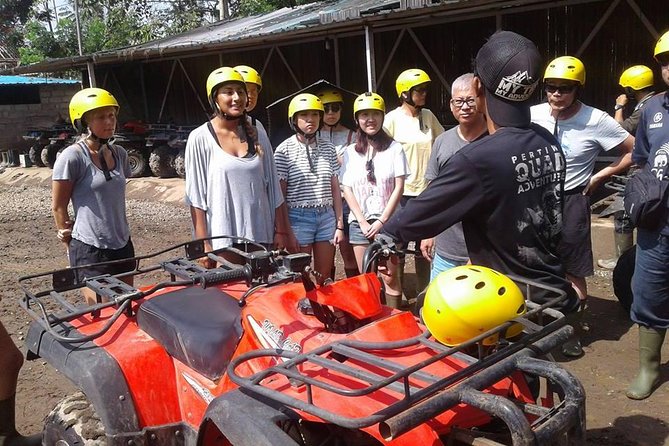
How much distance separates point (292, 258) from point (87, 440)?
46.9 inches

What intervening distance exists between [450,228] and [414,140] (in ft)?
6.20

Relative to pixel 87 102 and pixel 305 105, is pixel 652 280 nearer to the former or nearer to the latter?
pixel 305 105

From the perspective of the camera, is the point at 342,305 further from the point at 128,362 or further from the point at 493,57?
the point at 493,57

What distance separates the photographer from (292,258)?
312 centimetres

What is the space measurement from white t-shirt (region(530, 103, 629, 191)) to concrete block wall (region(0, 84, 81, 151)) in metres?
21.2

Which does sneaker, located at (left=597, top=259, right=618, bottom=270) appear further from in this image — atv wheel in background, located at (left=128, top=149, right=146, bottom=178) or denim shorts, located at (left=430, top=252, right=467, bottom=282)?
atv wheel in background, located at (left=128, top=149, right=146, bottom=178)

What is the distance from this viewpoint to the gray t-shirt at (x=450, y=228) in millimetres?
4055

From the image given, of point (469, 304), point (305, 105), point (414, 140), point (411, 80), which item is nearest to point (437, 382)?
point (469, 304)

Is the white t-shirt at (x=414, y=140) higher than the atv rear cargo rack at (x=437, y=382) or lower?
higher

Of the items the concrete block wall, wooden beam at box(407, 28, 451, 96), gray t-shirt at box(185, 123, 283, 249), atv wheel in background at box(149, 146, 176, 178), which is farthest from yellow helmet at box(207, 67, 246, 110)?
the concrete block wall

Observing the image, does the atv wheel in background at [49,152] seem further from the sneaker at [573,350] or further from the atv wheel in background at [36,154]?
the sneaker at [573,350]

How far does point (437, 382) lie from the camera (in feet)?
6.94

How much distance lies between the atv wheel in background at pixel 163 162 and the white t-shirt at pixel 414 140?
35.9ft

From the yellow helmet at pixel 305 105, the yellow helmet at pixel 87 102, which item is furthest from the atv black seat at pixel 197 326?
the yellow helmet at pixel 305 105
